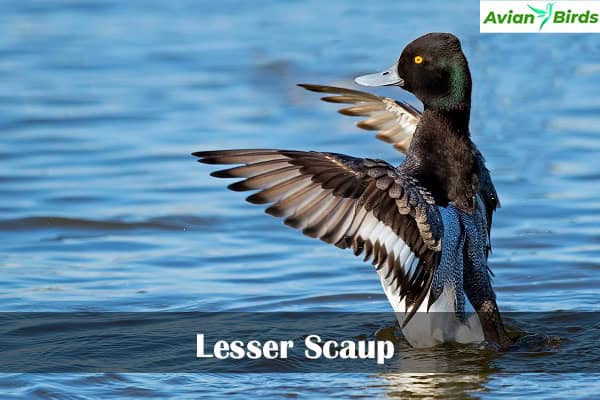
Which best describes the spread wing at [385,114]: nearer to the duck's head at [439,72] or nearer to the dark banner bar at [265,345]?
the duck's head at [439,72]

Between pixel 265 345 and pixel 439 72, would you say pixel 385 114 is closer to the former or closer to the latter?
pixel 439 72

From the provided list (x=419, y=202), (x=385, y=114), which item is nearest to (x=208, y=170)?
(x=385, y=114)

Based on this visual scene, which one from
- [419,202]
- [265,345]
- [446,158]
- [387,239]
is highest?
[446,158]

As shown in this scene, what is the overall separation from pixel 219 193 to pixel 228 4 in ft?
20.7

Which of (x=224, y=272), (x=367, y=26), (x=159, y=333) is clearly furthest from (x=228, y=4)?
(x=159, y=333)

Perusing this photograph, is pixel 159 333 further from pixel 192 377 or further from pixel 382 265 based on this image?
pixel 382 265

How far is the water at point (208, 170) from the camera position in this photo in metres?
7.59

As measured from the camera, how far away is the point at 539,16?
1339 centimetres

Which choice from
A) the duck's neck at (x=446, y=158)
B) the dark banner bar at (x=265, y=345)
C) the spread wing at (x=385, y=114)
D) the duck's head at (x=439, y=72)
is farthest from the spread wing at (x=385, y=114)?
the dark banner bar at (x=265, y=345)

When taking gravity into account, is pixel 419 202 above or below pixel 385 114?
below

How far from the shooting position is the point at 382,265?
20.6 ft

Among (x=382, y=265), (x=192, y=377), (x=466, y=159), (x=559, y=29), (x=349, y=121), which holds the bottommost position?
(x=192, y=377)

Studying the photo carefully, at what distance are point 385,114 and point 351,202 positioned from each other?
6.84 ft

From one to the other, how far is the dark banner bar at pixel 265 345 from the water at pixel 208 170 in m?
0.14
